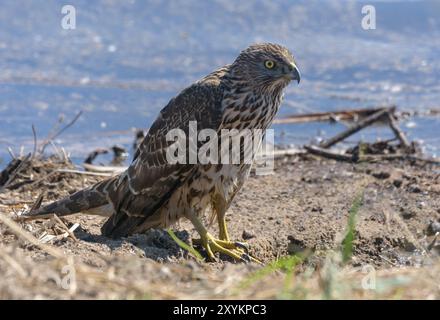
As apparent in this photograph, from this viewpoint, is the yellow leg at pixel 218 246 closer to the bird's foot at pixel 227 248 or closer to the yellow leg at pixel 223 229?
the bird's foot at pixel 227 248

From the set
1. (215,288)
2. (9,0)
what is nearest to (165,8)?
(9,0)

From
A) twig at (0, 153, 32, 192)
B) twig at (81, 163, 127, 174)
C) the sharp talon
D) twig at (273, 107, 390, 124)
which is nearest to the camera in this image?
the sharp talon

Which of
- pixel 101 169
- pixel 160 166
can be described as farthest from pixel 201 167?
pixel 101 169

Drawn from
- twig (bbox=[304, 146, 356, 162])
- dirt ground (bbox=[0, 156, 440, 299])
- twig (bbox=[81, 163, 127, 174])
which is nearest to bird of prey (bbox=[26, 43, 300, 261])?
dirt ground (bbox=[0, 156, 440, 299])

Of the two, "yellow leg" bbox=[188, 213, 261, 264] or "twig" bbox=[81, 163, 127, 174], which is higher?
"twig" bbox=[81, 163, 127, 174]

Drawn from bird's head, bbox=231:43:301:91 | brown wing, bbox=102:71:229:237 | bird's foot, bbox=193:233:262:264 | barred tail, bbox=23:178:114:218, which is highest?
bird's head, bbox=231:43:301:91

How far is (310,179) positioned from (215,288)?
4.65m

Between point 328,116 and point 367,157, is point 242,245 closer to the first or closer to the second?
point 367,157

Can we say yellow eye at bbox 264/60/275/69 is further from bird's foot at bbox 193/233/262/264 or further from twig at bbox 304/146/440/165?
twig at bbox 304/146/440/165

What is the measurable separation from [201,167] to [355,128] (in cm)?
371

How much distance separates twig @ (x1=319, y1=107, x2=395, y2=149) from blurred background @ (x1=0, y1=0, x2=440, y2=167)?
0.51m

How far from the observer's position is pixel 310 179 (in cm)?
923

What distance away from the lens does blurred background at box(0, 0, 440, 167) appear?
445 inches
